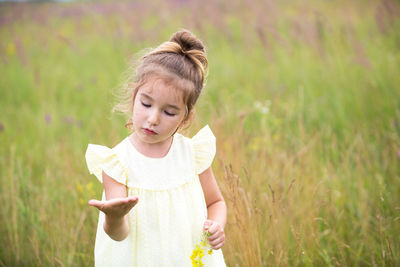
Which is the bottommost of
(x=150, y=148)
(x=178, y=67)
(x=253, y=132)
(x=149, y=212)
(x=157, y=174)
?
(x=149, y=212)

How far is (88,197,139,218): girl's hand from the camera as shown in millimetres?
1134

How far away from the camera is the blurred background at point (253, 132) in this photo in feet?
6.56

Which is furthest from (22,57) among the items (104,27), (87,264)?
(87,264)

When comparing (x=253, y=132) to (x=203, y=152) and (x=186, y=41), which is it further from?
(x=186, y=41)

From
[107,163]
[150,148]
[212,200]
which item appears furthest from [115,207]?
[212,200]

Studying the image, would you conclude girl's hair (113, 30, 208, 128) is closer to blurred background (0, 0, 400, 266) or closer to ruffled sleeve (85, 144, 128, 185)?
ruffled sleeve (85, 144, 128, 185)

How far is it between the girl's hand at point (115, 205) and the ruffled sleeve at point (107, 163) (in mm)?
160

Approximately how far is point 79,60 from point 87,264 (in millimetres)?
4016

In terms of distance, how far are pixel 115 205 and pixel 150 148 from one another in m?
0.33

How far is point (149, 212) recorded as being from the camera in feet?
4.46

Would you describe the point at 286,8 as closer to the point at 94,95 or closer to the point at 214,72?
the point at 214,72

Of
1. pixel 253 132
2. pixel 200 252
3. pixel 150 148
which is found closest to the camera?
pixel 200 252

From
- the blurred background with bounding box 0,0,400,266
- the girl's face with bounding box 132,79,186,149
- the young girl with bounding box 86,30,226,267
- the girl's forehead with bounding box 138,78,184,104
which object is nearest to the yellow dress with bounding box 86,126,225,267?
the young girl with bounding box 86,30,226,267

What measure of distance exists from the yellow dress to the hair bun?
0.43 meters
